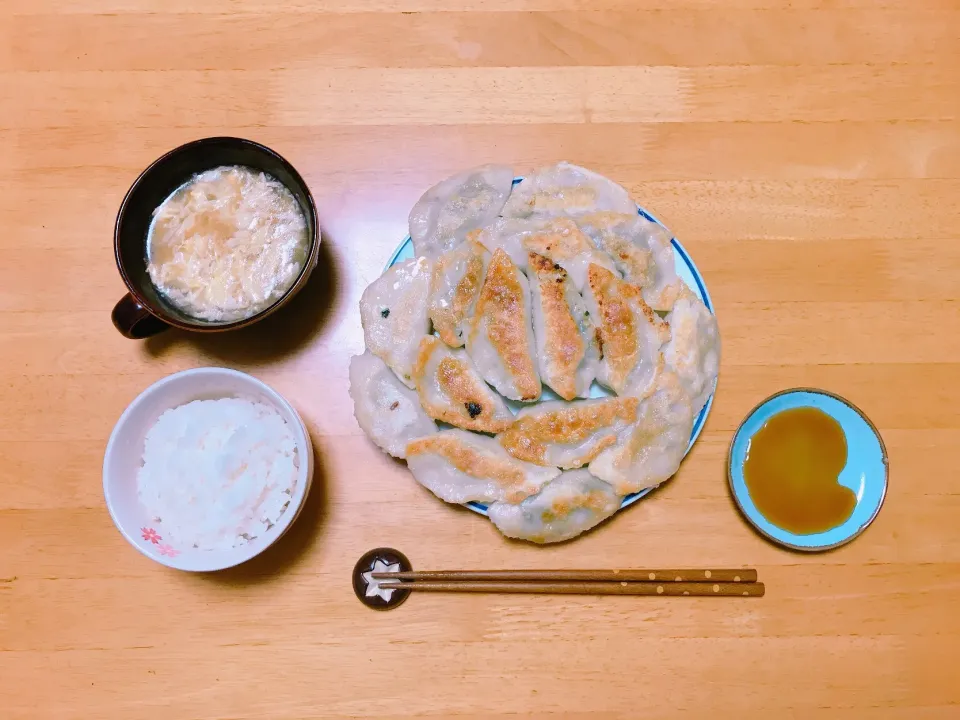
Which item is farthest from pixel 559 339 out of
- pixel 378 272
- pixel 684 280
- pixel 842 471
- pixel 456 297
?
pixel 842 471

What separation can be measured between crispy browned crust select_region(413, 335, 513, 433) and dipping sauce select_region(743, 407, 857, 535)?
68 centimetres

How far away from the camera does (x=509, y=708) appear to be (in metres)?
1.86

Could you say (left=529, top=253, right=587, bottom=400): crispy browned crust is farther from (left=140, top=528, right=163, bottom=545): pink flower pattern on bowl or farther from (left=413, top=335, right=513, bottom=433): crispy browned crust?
(left=140, top=528, right=163, bottom=545): pink flower pattern on bowl

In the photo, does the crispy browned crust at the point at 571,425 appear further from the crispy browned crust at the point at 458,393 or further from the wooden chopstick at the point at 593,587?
the wooden chopstick at the point at 593,587

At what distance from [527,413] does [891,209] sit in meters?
1.23

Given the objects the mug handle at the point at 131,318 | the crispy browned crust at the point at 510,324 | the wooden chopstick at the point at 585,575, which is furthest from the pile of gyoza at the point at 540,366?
the mug handle at the point at 131,318

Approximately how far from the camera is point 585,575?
183cm

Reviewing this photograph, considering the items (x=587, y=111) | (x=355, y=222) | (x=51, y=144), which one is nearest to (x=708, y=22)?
(x=587, y=111)

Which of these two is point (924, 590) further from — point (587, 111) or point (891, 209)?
point (587, 111)

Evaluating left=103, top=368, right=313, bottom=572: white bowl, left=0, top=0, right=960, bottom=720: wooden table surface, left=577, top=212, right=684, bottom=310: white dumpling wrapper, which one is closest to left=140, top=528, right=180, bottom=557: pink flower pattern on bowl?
left=103, top=368, right=313, bottom=572: white bowl

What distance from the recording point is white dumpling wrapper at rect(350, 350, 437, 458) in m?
1.78

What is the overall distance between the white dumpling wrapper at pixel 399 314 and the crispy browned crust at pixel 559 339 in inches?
11.7

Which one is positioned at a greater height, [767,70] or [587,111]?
[767,70]

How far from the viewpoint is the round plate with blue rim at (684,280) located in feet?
5.82
